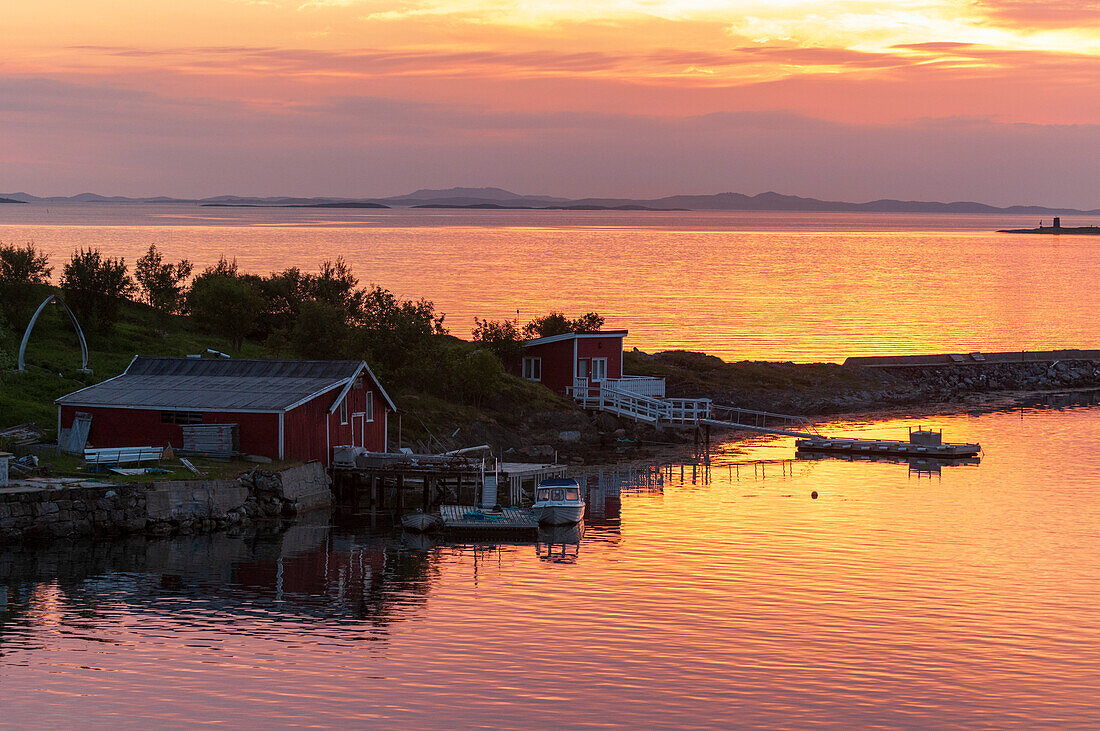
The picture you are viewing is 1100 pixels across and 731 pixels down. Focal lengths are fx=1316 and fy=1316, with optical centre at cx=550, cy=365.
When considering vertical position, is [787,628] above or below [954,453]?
below

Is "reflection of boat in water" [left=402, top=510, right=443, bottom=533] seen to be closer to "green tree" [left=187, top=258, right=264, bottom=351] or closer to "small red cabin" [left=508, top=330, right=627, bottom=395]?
"small red cabin" [left=508, top=330, right=627, bottom=395]

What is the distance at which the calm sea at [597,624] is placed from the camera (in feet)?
86.8

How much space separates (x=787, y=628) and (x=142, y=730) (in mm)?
15357

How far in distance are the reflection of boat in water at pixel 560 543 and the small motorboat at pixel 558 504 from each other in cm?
26

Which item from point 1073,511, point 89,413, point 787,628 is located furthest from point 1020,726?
point 89,413

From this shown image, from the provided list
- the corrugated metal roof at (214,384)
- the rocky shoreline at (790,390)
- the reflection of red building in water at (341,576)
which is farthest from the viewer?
the rocky shoreline at (790,390)

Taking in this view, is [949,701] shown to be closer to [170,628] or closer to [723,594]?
[723,594]

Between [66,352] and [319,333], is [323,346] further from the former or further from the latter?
[66,352]

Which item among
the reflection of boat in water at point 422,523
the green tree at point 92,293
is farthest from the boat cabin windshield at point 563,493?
the green tree at point 92,293

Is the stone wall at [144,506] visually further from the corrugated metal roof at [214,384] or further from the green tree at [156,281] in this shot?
the green tree at [156,281]

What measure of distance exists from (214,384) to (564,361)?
2558 cm

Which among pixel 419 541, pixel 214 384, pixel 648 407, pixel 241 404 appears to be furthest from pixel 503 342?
pixel 419 541

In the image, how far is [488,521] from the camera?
45250mm

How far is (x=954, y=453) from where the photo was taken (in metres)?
63.0
